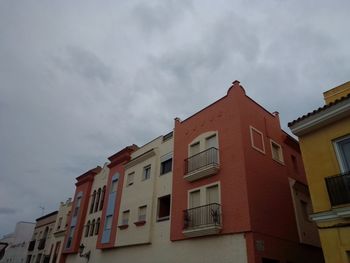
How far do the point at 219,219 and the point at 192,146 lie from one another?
542 cm

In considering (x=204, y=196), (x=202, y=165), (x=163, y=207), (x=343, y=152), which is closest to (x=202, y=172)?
(x=202, y=165)

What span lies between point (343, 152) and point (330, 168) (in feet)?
2.28

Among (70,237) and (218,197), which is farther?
(70,237)

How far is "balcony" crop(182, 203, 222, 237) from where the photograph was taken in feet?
46.4

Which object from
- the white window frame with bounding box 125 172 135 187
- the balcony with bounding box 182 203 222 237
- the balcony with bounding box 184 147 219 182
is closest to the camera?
the balcony with bounding box 182 203 222 237

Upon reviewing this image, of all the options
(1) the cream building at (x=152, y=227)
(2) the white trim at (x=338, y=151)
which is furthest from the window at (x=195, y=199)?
(2) the white trim at (x=338, y=151)

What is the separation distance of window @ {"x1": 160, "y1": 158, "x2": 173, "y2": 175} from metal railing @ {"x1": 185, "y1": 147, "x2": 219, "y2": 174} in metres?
2.65

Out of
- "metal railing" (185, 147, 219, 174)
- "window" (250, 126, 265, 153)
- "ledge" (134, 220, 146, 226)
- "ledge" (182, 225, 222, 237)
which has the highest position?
"window" (250, 126, 265, 153)

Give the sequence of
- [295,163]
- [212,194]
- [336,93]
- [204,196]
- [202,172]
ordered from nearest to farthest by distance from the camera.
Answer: [336,93], [212,194], [204,196], [202,172], [295,163]

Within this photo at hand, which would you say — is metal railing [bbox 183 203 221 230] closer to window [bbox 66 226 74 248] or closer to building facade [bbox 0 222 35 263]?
window [bbox 66 226 74 248]

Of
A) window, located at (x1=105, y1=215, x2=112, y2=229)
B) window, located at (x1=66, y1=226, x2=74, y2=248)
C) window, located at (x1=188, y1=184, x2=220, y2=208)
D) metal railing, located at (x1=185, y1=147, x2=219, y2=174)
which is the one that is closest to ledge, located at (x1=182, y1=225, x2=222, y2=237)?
window, located at (x1=188, y1=184, x2=220, y2=208)

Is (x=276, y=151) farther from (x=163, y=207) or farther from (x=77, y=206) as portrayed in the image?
(x=77, y=206)

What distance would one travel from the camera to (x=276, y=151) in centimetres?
1820

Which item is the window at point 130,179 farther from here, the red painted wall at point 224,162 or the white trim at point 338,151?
the white trim at point 338,151
